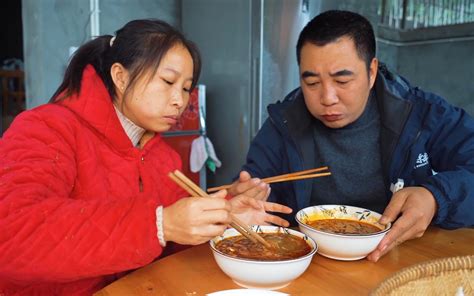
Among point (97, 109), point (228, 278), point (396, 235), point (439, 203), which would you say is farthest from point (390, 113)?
point (97, 109)

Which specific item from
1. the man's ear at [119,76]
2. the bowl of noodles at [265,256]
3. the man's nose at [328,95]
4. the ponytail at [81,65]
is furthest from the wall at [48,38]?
the bowl of noodles at [265,256]

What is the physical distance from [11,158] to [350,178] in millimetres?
1591

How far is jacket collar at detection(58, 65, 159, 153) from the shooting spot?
1.37 m

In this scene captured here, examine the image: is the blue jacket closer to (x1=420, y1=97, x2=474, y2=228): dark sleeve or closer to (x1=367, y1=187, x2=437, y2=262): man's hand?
(x1=420, y1=97, x2=474, y2=228): dark sleeve

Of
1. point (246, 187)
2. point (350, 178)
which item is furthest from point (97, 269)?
point (350, 178)

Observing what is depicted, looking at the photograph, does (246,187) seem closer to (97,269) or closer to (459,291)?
(97,269)

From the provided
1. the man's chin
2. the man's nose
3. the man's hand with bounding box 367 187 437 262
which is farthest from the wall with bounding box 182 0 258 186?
the man's hand with bounding box 367 187 437 262

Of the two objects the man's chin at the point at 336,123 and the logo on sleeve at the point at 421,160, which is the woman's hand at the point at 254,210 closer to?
the man's chin at the point at 336,123

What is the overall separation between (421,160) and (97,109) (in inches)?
58.7

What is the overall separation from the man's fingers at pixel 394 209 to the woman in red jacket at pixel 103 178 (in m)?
0.37

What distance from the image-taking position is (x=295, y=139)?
203 cm

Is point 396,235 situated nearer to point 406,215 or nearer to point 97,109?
point 406,215

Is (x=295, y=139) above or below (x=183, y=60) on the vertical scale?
below

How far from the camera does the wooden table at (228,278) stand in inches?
42.3
